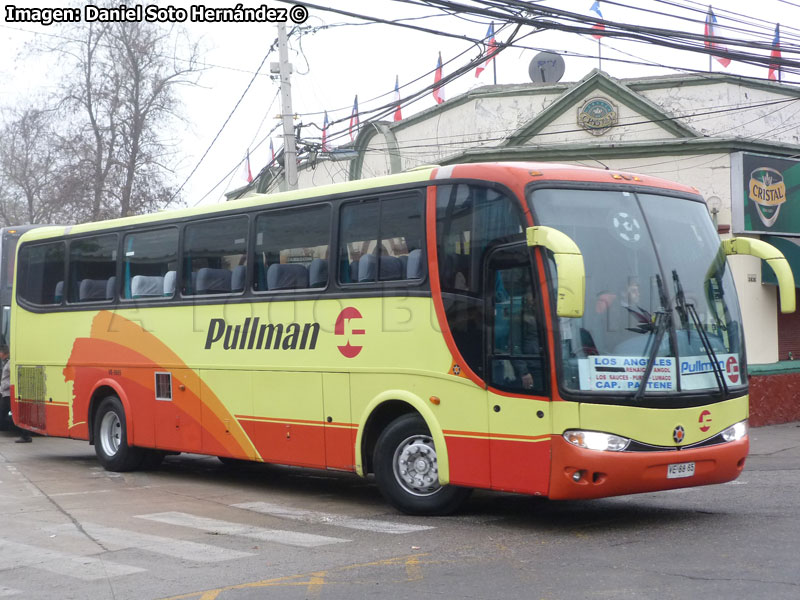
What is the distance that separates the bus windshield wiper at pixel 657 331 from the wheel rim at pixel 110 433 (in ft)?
27.5

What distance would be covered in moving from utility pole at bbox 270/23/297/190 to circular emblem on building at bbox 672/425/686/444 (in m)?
13.1

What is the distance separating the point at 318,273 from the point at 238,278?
4.96 ft

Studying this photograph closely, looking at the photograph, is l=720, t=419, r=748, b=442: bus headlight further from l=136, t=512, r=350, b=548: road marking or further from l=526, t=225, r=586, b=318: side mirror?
l=136, t=512, r=350, b=548: road marking

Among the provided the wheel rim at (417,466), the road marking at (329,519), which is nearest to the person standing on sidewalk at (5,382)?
the road marking at (329,519)

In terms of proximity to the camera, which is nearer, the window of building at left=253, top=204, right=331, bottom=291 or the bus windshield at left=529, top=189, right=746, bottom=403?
the bus windshield at left=529, top=189, right=746, bottom=403

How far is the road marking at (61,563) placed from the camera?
301 inches

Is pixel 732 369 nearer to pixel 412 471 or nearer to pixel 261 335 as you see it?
pixel 412 471

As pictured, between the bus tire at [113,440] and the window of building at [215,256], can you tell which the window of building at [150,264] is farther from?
the bus tire at [113,440]

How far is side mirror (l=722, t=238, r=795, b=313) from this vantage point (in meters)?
9.19

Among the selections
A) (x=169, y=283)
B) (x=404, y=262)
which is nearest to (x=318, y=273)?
(x=404, y=262)

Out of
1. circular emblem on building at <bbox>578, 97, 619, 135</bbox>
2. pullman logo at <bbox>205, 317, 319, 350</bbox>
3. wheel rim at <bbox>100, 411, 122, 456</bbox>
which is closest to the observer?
pullman logo at <bbox>205, 317, 319, 350</bbox>

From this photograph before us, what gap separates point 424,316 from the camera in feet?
31.9

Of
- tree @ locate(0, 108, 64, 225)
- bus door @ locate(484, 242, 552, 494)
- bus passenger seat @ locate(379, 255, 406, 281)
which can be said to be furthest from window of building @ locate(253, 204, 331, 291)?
tree @ locate(0, 108, 64, 225)

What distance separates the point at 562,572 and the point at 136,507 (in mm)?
5454
